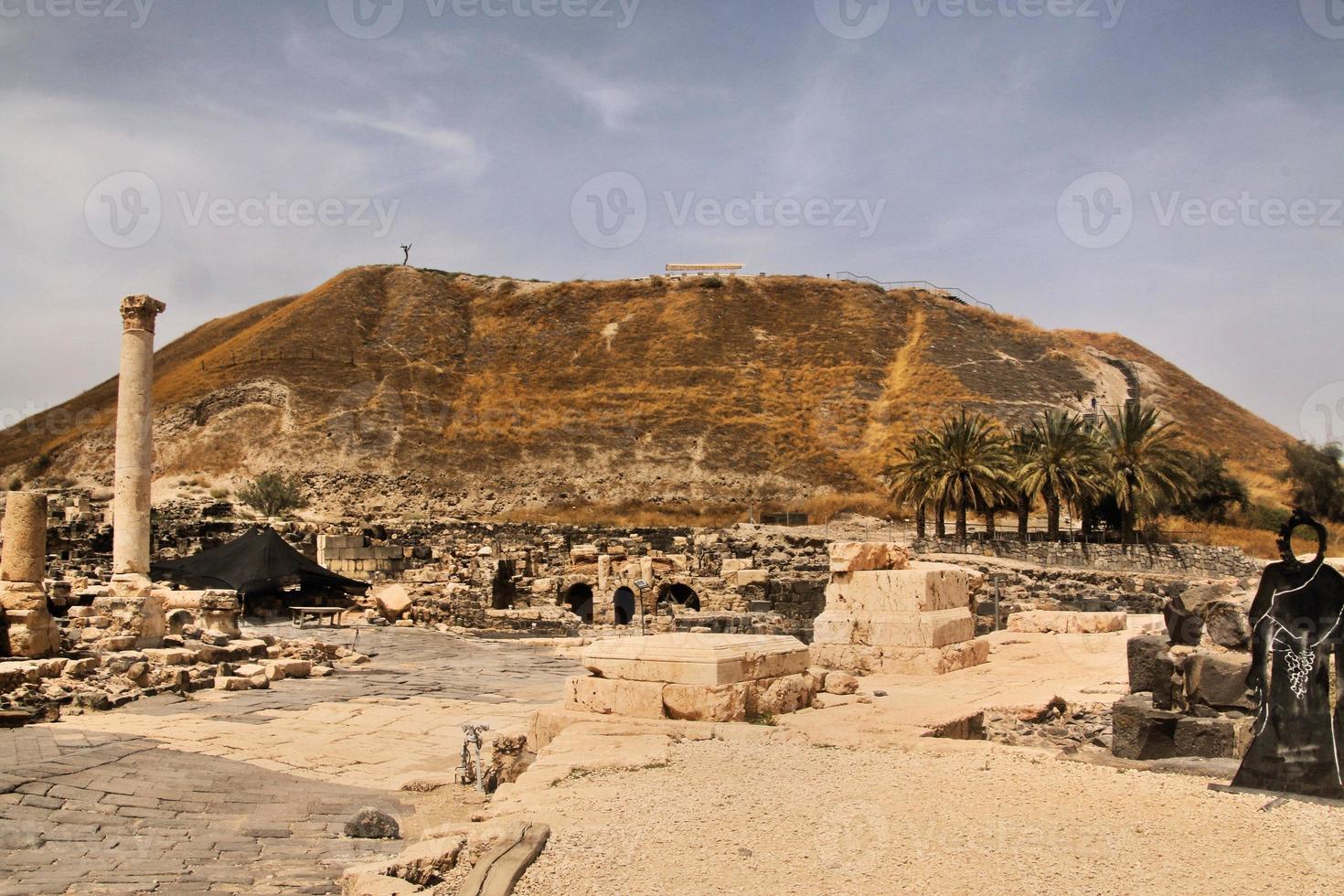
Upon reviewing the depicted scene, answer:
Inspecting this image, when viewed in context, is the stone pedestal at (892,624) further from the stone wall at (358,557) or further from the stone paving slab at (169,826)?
the stone wall at (358,557)

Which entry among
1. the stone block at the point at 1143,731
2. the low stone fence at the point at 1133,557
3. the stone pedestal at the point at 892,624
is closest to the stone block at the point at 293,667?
the stone pedestal at the point at 892,624

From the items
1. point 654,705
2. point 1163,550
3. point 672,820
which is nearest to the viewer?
point 672,820

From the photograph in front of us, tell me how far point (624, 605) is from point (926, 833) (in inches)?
940

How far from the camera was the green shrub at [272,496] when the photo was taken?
4086 cm

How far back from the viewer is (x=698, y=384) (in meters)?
64.8

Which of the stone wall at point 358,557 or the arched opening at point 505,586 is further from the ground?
the stone wall at point 358,557

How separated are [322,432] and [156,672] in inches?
1789

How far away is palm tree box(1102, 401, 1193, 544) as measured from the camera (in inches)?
1299

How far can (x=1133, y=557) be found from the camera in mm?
29375

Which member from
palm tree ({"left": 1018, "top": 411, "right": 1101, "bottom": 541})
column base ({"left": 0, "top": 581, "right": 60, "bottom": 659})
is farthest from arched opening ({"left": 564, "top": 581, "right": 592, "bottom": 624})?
column base ({"left": 0, "top": 581, "right": 60, "bottom": 659})

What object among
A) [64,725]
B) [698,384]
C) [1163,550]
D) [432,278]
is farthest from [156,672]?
[432,278]

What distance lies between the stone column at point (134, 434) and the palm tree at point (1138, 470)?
27745mm

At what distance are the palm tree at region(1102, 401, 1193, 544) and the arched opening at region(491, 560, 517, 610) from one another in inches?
752

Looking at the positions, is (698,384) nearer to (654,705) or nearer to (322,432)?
(322,432)
